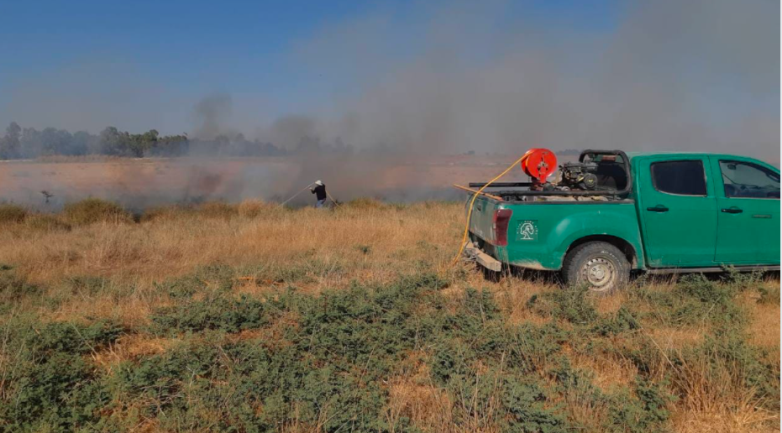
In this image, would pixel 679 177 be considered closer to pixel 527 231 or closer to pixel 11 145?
pixel 527 231

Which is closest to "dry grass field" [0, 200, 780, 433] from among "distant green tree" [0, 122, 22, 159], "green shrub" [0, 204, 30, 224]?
"green shrub" [0, 204, 30, 224]

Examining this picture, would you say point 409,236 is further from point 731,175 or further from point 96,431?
point 96,431

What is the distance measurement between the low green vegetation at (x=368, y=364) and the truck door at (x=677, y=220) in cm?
53

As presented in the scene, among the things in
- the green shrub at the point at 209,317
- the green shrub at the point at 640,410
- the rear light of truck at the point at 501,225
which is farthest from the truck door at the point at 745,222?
the green shrub at the point at 209,317

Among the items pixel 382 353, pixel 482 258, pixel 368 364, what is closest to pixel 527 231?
pixel 482 258

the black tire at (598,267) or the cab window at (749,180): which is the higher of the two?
the cab window at (749,180)

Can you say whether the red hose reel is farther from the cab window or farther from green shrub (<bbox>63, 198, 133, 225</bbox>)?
green shrub (<bbox>63, 198, 133, 225</bbox>)

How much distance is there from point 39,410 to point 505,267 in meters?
5.34

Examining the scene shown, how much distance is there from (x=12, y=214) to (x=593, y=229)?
649 inches

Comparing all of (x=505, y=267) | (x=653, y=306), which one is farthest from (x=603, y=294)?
(x=505, y=267)

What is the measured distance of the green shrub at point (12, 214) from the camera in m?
15.4

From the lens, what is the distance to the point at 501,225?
21.4 feet

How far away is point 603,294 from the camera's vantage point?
6633 millimetres

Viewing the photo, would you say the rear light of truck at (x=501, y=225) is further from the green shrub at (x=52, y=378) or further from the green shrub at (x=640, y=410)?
the green shrub at (x=52, y=378)
